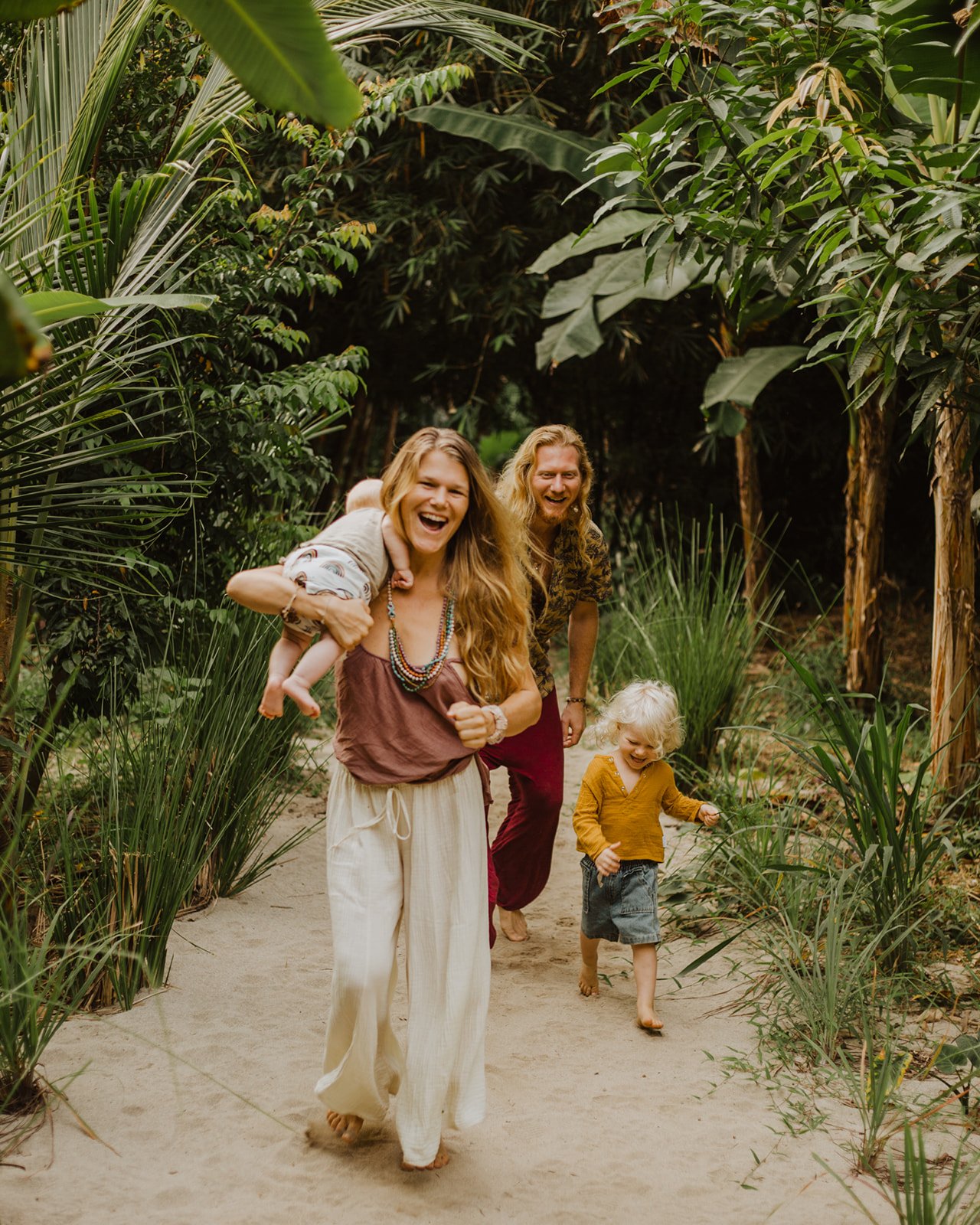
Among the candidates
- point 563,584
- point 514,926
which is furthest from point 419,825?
point 514,926

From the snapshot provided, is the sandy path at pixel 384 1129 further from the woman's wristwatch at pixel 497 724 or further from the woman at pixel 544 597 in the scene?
the woman's wristwatch at pixel 497 724

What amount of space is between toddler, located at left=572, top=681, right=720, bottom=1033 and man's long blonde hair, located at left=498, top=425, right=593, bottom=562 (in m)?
0.60

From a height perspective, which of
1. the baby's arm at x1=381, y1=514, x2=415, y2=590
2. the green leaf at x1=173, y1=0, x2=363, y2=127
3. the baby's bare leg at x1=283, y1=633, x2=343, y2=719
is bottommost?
the baby's bare leg at x1=283, y1=633, x2=343, y2=719

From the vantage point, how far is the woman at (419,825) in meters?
2.77

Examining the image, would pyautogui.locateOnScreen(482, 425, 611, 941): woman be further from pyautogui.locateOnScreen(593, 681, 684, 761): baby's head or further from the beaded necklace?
the beaded necklace

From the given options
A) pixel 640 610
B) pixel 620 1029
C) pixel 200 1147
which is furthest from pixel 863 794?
pixel 640 610

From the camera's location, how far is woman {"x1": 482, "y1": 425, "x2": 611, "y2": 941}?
3.92 m

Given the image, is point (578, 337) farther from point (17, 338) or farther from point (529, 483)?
point (17, 338)

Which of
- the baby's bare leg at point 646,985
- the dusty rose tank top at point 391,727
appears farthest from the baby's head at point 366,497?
the baby's bare leg at point 646,985

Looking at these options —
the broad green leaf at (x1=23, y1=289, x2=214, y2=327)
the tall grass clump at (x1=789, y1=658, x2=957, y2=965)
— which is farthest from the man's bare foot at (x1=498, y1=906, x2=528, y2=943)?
the broad green leaf at (x1=23, y1=289, x2=214, y2=327)

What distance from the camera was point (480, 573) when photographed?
2.92 m

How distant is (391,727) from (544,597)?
1.33 meters

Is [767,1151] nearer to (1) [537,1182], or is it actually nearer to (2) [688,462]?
(1) [537,1182]

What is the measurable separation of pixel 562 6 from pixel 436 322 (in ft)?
8.97
